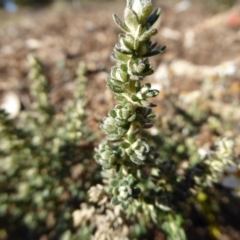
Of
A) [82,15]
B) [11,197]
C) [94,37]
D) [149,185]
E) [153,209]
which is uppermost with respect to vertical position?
[82,15]

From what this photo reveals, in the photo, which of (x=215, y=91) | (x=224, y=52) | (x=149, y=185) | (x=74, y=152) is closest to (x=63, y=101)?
(x=74, y=152)

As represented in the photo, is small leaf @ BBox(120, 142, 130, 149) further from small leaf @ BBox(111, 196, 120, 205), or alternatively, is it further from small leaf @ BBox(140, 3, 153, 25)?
small leaf @ BBox(140, 3, 153, 25)

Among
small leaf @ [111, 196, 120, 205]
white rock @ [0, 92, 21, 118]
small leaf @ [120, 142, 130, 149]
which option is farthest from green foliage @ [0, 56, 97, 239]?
white rock @ [0, 92, 21, 118]

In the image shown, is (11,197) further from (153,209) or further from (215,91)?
(215,91)

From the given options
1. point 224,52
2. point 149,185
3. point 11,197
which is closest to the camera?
point 149,185

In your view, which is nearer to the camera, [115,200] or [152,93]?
[152,93]

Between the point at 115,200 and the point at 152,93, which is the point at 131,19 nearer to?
the point at 152,93

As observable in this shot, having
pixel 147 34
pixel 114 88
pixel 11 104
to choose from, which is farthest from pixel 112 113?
pixel 11 104
